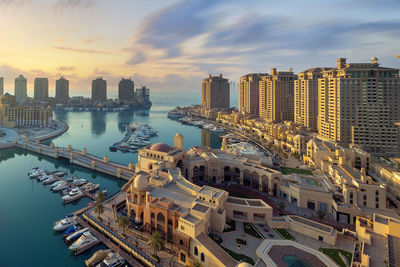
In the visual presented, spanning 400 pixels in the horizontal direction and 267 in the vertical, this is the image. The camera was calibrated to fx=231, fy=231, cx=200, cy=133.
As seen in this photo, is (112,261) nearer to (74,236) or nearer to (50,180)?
(74,236)

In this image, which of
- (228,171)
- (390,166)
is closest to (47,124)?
(228,171)

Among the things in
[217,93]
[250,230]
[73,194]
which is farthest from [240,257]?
[217,93]

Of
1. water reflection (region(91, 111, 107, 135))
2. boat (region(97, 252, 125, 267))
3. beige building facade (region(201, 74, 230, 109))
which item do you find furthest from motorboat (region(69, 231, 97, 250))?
beige building facade (region(201, 74, 230, 109))

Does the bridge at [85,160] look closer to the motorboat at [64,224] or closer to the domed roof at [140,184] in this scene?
the motorboat at [64,224]

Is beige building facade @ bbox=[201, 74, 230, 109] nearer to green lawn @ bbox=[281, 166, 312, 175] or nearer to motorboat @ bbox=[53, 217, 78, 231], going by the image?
green lawn @ bbox=[281, 166, 312, 175]

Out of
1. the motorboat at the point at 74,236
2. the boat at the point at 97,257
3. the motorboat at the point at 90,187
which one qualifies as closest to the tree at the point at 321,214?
the boat at the point at 97,257

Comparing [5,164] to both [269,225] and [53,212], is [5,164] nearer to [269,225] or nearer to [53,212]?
[53,212]
